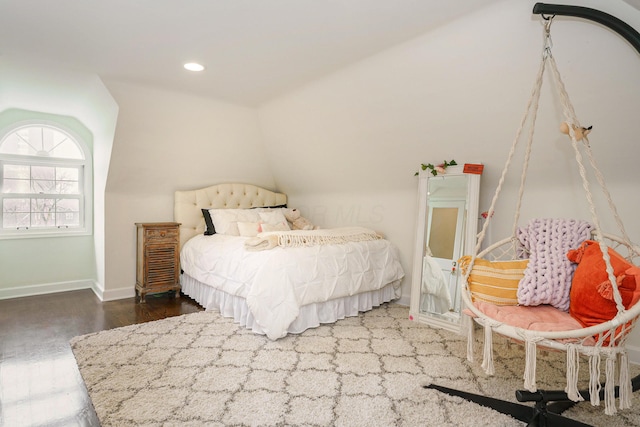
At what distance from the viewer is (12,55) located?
2.72 metres

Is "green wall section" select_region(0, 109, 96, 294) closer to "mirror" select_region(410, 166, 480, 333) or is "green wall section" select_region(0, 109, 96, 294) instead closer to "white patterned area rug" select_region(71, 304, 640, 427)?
"white patterned area rug" select_region(71, 304, 640, 427)

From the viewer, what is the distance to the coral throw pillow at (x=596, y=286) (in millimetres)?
1540

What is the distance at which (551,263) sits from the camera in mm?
1930

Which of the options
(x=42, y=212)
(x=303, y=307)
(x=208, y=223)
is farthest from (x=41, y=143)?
(x=303, y=307)

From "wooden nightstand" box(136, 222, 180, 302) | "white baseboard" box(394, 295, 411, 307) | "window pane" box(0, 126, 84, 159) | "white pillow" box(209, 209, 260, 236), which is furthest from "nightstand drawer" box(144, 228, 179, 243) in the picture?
"white baseboard" box(394, 295, 411, 307)

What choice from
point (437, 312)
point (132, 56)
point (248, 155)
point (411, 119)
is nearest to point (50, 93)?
point (132, 56)

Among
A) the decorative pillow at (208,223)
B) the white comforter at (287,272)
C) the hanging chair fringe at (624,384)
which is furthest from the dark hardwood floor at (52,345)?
the hanging chair fringe at (624,384)

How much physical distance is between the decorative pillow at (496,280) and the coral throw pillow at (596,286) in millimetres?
254

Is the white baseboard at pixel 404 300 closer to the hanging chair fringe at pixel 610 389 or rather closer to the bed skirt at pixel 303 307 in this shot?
the bed skirt at pixel 303 307

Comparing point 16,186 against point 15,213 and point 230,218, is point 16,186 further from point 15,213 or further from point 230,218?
point 230,218

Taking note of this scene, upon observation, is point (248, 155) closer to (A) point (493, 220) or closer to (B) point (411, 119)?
(B) point (411, 119)

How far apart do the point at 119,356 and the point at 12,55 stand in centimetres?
236

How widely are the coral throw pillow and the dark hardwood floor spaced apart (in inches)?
93.4

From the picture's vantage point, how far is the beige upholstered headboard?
4312 mm
